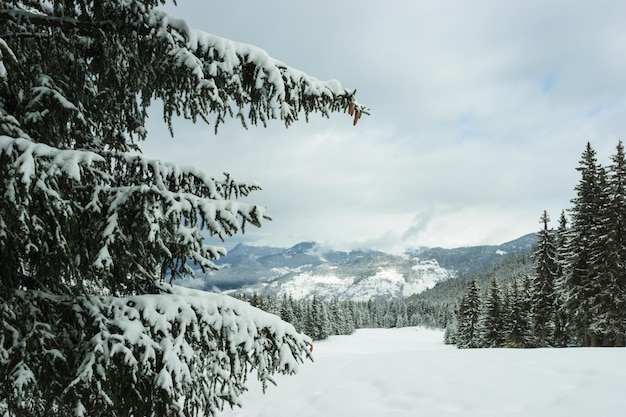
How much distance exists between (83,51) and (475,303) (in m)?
57.5

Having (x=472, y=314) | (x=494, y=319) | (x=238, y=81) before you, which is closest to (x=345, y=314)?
(x=472, y=314)

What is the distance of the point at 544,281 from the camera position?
111 feet

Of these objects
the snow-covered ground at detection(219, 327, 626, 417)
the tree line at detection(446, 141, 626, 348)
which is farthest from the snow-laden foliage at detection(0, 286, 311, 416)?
the tree line at detection(446, 141, 626, 348)

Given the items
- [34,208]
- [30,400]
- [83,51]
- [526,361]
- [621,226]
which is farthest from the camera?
[621,226]

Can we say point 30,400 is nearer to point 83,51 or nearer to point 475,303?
point 83,51

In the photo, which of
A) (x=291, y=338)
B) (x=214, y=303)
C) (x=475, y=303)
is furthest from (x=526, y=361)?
(x=475, y=303)

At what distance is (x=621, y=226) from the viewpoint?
24547 millimetres

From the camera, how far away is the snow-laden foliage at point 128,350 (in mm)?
2961

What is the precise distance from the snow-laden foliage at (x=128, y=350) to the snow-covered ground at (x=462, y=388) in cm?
554

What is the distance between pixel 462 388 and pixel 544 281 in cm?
3061

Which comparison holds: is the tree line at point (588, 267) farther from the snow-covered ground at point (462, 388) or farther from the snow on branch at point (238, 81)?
the snow on branch at point (238, 81)

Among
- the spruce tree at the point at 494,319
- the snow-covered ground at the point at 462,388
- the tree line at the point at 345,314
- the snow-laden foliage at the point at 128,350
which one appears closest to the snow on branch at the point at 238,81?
the snow-laden foliage at the point at 128,350

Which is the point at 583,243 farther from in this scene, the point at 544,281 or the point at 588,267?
the point at 544,281

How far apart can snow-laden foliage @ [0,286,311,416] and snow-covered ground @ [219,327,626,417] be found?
5545 mm
